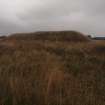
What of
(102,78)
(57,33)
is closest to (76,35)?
(57,33)

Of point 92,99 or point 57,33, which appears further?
point 57,33

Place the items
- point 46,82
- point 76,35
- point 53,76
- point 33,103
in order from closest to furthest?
point 33,103
point 46,82
point 53,76
point 76,35

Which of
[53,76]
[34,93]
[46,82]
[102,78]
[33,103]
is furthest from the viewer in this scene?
[102,78]

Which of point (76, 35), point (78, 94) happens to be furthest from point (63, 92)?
point (76, 35)

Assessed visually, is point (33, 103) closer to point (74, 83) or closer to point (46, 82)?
point (46, 82)

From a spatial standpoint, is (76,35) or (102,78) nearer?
(102,78)

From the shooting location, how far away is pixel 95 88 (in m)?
4.91

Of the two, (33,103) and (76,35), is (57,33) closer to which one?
(76,35)

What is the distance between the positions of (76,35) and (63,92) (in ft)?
83.9

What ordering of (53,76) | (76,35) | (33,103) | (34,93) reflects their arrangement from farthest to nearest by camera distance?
1. (76,35)
2. (53,76)
3. (34,93)
4. (33,103)

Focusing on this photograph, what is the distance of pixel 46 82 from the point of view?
4.70 metres

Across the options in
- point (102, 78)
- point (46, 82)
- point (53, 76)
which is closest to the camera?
point (46, 82)

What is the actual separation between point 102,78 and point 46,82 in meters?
2.08

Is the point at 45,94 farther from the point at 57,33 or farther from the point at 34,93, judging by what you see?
the point at 57,33
